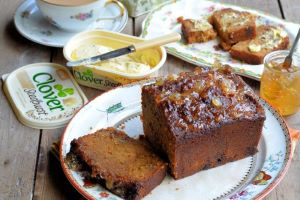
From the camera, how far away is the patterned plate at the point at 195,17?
66.1 inches

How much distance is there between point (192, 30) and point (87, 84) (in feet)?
1.48

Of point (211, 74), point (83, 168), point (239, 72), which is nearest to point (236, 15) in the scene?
point (239, 72)

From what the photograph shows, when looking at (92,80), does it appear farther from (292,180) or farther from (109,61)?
(292,180)

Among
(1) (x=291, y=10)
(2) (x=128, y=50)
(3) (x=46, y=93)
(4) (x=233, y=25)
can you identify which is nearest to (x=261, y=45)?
(4) (x=233, y=25)

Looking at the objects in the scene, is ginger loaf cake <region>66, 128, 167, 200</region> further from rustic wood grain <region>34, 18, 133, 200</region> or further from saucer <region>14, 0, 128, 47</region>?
saucer <region>14, 0, 128, 47</region>

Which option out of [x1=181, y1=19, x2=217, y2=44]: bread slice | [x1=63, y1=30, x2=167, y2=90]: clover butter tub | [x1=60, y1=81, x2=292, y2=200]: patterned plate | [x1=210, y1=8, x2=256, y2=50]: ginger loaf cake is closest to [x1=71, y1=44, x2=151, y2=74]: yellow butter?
[x1=63, y1=30, x2=167, y2=90]: clover butter tub

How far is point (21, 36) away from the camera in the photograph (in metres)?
1.86

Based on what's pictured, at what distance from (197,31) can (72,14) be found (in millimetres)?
458

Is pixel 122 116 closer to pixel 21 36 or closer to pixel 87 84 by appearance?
pixel 87 84

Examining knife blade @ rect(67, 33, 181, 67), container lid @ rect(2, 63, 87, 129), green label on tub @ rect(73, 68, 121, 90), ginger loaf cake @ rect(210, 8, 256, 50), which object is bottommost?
container lid @ rect(2, 63, 87, 129)

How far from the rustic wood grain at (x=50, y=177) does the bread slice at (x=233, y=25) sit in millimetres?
726

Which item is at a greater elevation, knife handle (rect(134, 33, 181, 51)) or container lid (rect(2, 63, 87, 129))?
knife handle (rect(134, 33, 181, 51))

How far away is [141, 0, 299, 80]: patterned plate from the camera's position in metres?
1.68

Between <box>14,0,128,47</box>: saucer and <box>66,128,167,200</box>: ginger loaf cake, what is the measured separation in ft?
1.93
